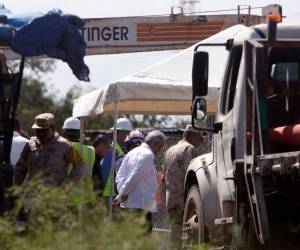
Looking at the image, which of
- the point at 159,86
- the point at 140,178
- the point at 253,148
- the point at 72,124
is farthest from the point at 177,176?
the point at 253,148

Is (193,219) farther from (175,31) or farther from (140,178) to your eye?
(175,31)

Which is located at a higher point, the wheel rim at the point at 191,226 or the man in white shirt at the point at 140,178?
the man in white shirt at the point at 140,178

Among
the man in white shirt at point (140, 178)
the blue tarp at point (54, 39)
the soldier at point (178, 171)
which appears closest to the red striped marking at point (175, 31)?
the soldier at point (178, 171)

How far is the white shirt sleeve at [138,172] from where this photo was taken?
1309 cm

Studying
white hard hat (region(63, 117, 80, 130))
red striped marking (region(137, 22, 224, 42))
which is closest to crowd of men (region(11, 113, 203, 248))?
white hard hat (region(63, 117, 80, 130))

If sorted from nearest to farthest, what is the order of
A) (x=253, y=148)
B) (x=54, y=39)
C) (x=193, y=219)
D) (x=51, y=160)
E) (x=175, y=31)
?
(x=253, y=148) → (x=54, y=39) → (x=193, y=219) → (x=51, y=160) → (x=175, y=31)

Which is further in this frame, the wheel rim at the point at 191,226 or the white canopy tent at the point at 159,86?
the white canopy tent at the point at 159,86

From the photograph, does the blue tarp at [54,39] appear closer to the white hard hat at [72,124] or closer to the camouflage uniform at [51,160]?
the camouflage uniform at [51,160]

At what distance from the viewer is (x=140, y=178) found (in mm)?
13133

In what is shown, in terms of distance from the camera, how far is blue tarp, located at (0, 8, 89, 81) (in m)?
9.59

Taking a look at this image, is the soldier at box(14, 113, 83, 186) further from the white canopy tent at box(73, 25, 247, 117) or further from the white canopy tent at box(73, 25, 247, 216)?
the white canopy tent at box(73, 25, 247, 117)

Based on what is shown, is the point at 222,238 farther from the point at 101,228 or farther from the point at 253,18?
the point at 253,18

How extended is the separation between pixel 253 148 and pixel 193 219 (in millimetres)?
2553

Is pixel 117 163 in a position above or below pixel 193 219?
above
